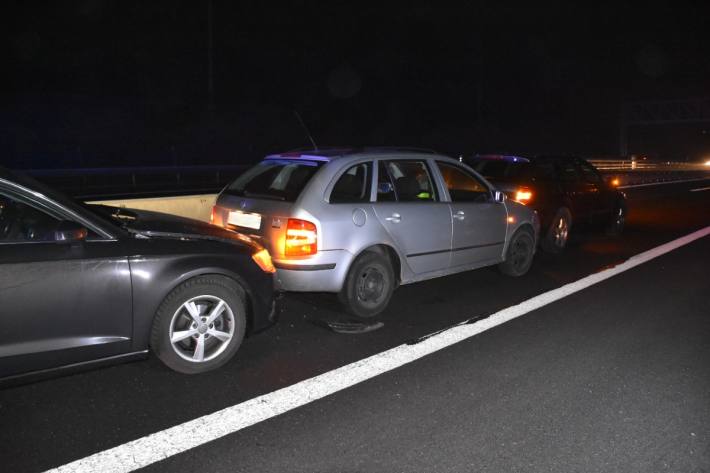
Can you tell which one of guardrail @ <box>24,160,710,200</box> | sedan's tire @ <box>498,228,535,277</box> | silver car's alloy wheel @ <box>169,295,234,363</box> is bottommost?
silver car's alloy wheel @ <box>169,295,234,363</box>

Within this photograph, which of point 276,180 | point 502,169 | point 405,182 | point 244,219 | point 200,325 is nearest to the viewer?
point 200,325

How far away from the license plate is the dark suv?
4708 millimetres

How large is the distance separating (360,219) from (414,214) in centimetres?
71

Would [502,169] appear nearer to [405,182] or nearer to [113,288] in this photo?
[405,182]

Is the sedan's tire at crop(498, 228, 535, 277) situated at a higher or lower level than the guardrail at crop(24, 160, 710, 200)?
lower

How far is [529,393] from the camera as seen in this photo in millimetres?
4387

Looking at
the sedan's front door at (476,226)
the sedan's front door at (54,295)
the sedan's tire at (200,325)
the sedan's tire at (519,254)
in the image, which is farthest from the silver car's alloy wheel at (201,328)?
the sedan's tire at (519,254)

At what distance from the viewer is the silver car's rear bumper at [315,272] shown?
573cm

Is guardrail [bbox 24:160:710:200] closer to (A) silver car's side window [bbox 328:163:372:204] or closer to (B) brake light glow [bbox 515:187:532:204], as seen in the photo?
(B) brake light glow [bbox 515:187:532:204]

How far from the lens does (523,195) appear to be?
372 inches

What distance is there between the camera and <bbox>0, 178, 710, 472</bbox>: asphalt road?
3518mm

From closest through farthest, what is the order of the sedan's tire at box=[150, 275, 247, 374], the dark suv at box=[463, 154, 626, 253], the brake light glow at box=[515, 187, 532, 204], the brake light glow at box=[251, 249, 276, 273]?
the sedan's tire at box=[150, 275, 247, 374]
the brake light glow at box=[251, 249, 276, 273]
the brake light glow at box=[515, 187, 532, 204]
the dark suv at box=[463, 154, 626, 253]

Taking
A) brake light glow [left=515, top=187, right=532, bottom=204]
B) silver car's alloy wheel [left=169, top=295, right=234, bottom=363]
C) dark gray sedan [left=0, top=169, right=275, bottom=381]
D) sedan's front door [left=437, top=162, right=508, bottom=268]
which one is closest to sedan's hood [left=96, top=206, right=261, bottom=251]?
dark gray sedan [left=0, top=169, right=275, bottom=381]

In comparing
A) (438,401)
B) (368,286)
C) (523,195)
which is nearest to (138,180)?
(523,195)
